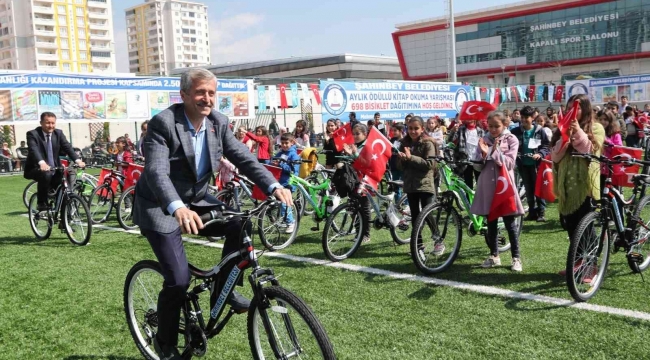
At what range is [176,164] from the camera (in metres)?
3.56

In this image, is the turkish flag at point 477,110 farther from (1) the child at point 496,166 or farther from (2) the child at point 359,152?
(2) the child at point 359,152

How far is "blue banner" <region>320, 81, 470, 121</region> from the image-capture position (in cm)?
1903

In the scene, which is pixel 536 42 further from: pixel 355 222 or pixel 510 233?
pixel 510 233

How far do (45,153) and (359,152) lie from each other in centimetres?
464

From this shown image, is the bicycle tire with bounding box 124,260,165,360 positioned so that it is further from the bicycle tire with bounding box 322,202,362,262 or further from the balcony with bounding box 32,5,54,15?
the balcony with bounding box 32,5,54,15

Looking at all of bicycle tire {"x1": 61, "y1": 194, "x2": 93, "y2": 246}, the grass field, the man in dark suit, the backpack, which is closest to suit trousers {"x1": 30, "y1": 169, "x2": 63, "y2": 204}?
the man in dark suit

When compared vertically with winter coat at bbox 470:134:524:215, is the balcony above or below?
above

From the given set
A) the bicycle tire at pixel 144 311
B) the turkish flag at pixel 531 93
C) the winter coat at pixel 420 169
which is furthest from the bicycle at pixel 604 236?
the turkish flag at pixel 531 93

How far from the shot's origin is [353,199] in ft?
→ 23.6

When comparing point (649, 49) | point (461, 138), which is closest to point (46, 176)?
point (461, 138)

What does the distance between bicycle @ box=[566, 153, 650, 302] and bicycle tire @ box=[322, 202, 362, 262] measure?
2.69 m

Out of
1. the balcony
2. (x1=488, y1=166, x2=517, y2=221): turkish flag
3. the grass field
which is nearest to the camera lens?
the grass field

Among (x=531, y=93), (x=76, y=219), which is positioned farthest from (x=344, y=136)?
(x=531, y=93)

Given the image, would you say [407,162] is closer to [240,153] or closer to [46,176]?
[240,153]
